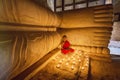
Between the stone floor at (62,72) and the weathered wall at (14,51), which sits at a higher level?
the weathered wall at (14,51)

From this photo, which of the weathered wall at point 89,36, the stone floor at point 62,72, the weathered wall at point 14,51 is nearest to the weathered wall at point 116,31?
the weathered wall at point 89,36

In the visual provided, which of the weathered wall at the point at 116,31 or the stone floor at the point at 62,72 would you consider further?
the weathered wall at the point at 116,31

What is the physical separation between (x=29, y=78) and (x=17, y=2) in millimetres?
447

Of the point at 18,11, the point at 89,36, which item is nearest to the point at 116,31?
the point at 89,36

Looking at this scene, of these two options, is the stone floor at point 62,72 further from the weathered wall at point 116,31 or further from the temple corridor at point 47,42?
the weathered wall at point 116,31

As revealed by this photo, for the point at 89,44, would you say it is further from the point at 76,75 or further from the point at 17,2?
the point at 17,2

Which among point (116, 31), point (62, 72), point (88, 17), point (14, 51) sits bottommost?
point (62, 72)

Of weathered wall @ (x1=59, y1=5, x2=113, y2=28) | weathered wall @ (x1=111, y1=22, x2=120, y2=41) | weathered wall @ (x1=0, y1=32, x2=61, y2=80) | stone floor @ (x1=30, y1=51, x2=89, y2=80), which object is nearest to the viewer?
weathered wall @ (x1=0, y1=32, x2=61, y2=80)

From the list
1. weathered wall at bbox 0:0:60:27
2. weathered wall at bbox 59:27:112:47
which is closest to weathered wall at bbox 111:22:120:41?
weathered wall at bbox 59:27:112:47

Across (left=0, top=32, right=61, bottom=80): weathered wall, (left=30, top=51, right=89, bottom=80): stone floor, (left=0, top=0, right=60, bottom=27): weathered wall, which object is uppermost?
(left=0, top=0, right=60, bottom=27): weathered wall

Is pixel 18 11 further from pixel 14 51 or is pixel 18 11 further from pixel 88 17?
pixel 88 17

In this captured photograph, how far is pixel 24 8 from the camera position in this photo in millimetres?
664

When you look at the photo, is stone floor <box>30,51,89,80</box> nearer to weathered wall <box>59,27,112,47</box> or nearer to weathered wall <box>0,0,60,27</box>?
weathered wall <box>0,0,60,27</box>

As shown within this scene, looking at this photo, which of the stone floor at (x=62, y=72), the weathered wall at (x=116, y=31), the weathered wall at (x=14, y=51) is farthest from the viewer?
the weathered wall at (x=116, y=31)
